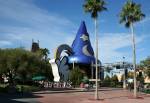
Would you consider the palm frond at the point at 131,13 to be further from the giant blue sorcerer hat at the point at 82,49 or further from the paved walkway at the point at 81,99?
the giant blue sorcerer hat at the point at 82,49

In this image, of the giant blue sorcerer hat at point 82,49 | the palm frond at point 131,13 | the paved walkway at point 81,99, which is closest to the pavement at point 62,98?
the paved walkway at point 81,99

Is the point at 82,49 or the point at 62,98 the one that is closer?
the point at 62,98

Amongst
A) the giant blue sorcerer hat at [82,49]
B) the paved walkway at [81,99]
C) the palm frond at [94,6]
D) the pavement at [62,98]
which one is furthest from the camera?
the giant blue sorcerer hat at [82,49]

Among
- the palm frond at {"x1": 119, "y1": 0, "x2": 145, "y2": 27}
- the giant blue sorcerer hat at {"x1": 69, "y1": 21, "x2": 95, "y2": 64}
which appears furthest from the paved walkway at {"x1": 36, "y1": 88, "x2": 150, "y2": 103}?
the giant blue sorcerer hat at {"x1": 69, "y1": 21, "x2": 95, "y2": 64}

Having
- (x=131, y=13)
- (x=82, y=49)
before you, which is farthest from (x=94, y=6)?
(x=82, y=49)

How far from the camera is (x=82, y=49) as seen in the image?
12788 cm

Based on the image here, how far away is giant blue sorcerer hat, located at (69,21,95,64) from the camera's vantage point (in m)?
124

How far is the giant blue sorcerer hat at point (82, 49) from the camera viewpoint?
124m

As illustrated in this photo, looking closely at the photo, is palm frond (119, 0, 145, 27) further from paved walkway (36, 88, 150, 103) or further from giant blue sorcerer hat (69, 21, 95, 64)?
giant blue sorcerer hat (69, 21, 95, 64)

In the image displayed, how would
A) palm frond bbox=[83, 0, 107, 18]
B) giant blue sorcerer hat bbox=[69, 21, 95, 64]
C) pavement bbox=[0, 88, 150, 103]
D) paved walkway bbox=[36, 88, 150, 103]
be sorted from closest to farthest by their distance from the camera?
1. pavement bbox=[0, 88, 150, 103]
2. paved walkway bbox=[36, 88, 150, 103]
3. palm frond bbox=[83, 0, 107, 18]
4. giant blue sorcerer hat bbox=[69, 21, 95, 64]

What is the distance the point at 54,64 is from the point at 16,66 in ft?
189

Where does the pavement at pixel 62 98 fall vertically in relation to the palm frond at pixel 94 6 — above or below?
below

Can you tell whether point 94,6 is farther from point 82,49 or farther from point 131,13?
point 82,49

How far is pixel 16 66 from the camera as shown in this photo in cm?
6256
